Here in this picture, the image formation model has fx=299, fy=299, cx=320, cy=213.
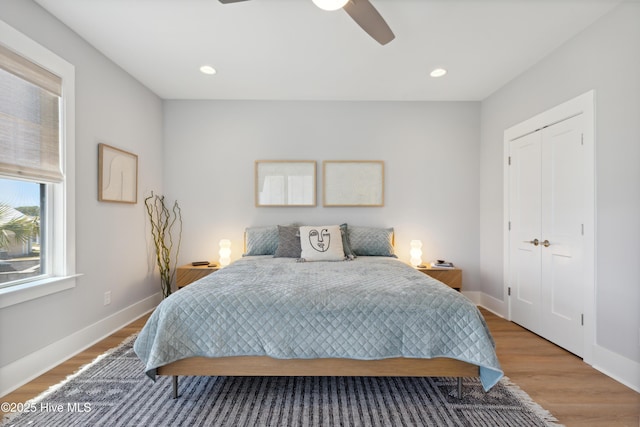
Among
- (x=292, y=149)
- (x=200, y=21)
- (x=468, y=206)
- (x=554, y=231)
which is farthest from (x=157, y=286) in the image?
(x=554, y=231)

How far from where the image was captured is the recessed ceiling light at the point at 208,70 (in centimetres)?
295

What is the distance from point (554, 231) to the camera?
105 inches

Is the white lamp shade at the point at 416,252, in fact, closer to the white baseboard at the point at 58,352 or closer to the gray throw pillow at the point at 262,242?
the gray throw pillow at the point at 262,242

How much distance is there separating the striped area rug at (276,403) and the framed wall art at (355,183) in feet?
7.28

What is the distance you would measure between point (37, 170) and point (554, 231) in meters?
4.14

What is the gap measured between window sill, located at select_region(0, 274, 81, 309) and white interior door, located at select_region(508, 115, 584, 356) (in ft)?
13.2

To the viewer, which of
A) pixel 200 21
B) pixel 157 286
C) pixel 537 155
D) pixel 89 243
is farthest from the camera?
pixel 157 286

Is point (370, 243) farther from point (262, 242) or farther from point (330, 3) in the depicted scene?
point (330, 3)

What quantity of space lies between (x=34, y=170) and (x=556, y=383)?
3.84m

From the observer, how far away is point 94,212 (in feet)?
8.73

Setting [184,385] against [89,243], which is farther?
[89,243]

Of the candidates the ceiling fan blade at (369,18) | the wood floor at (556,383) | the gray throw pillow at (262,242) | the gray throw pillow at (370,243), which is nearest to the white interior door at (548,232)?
the wood floor at (556,383)

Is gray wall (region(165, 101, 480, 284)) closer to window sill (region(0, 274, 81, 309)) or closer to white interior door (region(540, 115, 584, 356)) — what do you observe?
white interior door (region(540, 115, 584, 356))

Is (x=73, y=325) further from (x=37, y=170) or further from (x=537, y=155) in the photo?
(x=537, y=155)
